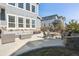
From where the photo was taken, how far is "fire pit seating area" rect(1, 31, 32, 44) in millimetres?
3938

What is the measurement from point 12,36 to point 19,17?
0.57 meters

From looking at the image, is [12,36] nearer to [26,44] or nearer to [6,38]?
[6,38]

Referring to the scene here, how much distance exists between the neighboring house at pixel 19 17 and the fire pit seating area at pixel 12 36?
0.40 feet

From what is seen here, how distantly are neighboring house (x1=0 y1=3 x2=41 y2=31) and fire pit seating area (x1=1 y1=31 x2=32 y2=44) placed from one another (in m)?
0.12

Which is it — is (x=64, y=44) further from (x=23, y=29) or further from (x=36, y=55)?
(x=23, y=29)

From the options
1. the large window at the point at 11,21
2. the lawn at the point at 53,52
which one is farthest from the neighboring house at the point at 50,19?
the large window at the point at 11,21

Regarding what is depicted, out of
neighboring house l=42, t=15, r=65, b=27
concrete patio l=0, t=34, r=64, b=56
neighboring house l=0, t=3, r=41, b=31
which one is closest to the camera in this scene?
concrete patio l=0, t=34, r=64, b=56

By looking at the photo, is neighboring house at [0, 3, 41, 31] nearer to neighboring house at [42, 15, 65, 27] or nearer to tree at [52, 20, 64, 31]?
neighboring house at [42, 15, 65, 27]

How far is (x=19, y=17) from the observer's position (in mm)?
4207

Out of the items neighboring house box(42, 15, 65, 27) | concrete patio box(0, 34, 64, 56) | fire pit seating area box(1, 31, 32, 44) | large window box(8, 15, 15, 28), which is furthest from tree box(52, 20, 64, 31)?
large window box(8, 15, 15, 28)

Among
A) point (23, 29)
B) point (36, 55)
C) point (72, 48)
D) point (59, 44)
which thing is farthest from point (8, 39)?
point (72, 48)

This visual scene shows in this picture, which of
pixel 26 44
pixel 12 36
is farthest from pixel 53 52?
pixel 12 36

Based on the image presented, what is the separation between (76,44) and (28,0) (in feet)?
5.83

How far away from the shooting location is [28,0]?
4.09 metres
